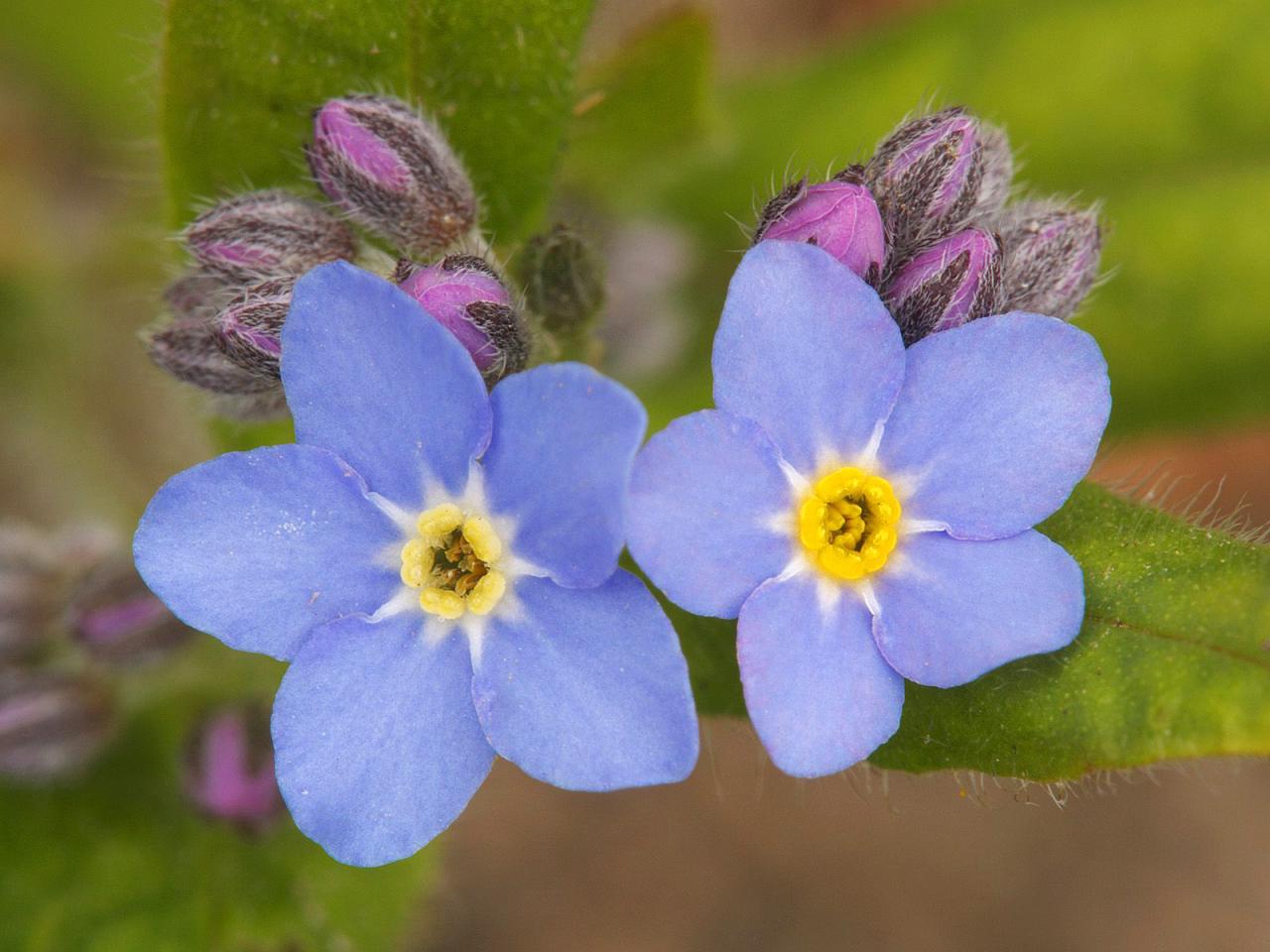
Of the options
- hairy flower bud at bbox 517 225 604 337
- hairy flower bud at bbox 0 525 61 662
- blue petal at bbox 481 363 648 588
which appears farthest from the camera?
hairy flower bud at bbox 0 525 61 662

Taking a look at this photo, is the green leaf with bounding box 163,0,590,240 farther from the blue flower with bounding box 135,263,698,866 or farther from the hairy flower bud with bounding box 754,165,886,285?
the blue flower with bounding box 135,263,698,866

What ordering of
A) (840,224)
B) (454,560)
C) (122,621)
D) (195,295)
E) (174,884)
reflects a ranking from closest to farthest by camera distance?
1. (840,224)
2. (454,560)
3. (195,295)
4. (122,621)
5. (174,884)

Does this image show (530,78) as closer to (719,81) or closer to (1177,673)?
(1177,673)

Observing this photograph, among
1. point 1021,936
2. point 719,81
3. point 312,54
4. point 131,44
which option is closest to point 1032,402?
point 312,54

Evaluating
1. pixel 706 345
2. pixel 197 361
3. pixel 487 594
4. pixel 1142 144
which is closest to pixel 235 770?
pixel 197 361

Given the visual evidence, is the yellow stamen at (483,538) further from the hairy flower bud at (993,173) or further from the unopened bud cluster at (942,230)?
the hairy flower bud at (993,173)

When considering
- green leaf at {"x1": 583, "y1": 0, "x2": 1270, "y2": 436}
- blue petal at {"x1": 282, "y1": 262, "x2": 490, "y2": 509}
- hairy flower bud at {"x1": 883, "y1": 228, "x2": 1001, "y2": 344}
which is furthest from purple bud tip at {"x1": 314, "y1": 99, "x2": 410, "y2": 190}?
green leaf at {"x1": 583, "y1": 0, "x2": 1270, "y2": 436}

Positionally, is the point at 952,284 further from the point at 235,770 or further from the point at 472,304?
the point at 235,770
